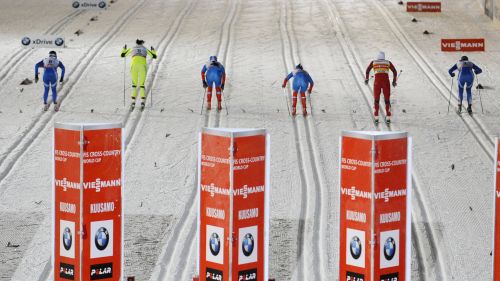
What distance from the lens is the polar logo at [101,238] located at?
30.5ft

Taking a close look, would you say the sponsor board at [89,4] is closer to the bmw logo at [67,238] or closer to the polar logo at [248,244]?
the bmw logo at [67,238]

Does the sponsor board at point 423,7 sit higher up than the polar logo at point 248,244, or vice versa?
the sponsor board at point 423,7

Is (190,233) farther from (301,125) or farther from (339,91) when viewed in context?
(339,91)

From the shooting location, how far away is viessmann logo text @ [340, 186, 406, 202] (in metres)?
8.77

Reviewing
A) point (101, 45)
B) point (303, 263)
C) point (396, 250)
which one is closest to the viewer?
point (396, 250)

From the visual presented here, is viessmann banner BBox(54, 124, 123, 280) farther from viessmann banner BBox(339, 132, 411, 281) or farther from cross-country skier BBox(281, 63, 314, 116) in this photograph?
cross-country skier BBox(281, 63, 314, 116)

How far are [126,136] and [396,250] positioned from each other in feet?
32.8

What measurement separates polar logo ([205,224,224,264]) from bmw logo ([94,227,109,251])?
0.80 meters

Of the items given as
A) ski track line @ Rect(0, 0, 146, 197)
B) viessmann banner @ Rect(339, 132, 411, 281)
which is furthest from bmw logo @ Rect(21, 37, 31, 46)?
viessmann banner @ Rect(339, 132, 411, 281)

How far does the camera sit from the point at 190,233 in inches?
543

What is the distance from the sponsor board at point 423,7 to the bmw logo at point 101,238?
24.1 metres

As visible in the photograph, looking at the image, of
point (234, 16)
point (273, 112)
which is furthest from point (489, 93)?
point (234, 16)

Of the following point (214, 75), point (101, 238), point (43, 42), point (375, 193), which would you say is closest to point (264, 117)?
point (214, 75)

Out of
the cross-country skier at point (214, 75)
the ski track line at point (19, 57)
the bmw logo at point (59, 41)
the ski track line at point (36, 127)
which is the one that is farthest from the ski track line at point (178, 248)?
the bmw logo at point (59, 41)
